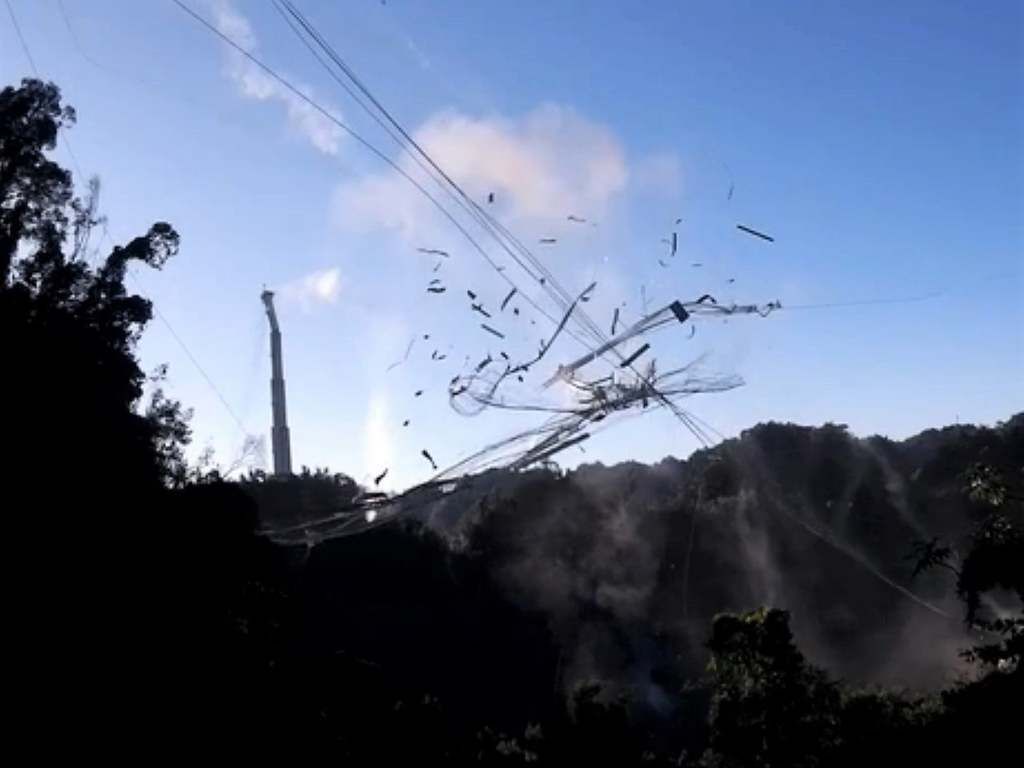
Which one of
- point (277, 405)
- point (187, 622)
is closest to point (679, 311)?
point (187, 622)

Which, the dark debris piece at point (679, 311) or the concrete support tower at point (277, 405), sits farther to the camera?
the concrete support tower at point (277, 405)

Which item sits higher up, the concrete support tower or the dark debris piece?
the concrete support tower

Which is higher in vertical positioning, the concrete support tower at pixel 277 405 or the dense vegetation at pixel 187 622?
the concrete support tower at pixel 277 405

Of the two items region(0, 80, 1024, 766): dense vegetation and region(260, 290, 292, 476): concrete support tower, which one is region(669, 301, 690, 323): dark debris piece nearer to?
region(0, 80, 1024, 766): dense vegetation

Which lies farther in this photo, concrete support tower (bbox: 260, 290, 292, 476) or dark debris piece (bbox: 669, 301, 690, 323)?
concrete support tower (bbox: 260, 290, 292, 476)

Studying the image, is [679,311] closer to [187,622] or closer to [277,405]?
[187,622]

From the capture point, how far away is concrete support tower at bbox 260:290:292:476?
8162 centimetres

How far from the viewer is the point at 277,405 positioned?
82625 millimetres

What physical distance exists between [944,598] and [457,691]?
31052 mm

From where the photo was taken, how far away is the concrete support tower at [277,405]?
3214 inches

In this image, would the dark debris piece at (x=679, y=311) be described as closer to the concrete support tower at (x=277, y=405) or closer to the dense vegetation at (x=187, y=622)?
the dense vegetation at (x=187, y=622)

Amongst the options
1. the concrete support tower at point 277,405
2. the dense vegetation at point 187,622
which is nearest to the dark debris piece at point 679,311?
the dense vegetation at point 187,622

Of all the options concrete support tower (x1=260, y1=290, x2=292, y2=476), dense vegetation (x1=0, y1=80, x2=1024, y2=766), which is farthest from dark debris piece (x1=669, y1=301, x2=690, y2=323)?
concrete support tower (x1=260, y1=290, x2=292, y2=476)

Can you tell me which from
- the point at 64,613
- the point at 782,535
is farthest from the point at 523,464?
the point at 782,535
